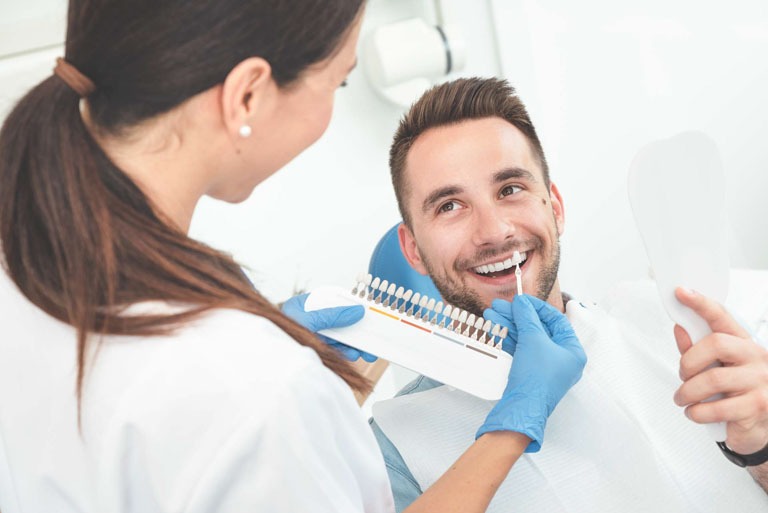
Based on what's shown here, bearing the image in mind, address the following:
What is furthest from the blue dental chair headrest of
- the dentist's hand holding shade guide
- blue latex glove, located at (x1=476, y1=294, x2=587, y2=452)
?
the dentist's hand holding shade guide

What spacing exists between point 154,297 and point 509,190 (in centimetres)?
97

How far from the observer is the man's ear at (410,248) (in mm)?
1771

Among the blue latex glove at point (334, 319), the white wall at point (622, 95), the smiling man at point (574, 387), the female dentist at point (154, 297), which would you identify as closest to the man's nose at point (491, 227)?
the smiling man at point (574, 387)

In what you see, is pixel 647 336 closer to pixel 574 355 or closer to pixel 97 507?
pixel 574 355

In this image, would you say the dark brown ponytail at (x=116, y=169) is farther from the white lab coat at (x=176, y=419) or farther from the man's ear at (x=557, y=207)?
the man's ear at (x=557, y=207)

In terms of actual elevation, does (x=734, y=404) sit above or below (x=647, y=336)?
below

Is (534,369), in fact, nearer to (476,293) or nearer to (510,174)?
(476,293)

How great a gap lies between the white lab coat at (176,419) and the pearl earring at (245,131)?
0.65 ft

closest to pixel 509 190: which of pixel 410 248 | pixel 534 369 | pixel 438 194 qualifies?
pixel 438 194

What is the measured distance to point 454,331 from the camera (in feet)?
4.38

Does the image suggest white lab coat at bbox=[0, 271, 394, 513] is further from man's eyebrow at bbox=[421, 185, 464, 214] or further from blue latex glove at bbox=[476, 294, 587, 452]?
man's eyebrow at bbox=[421, 185, 464, 214]

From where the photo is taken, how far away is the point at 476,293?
63.9 inches

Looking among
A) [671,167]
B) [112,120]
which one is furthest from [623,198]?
[112,120]

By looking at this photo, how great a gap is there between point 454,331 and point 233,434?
0.61 meters
